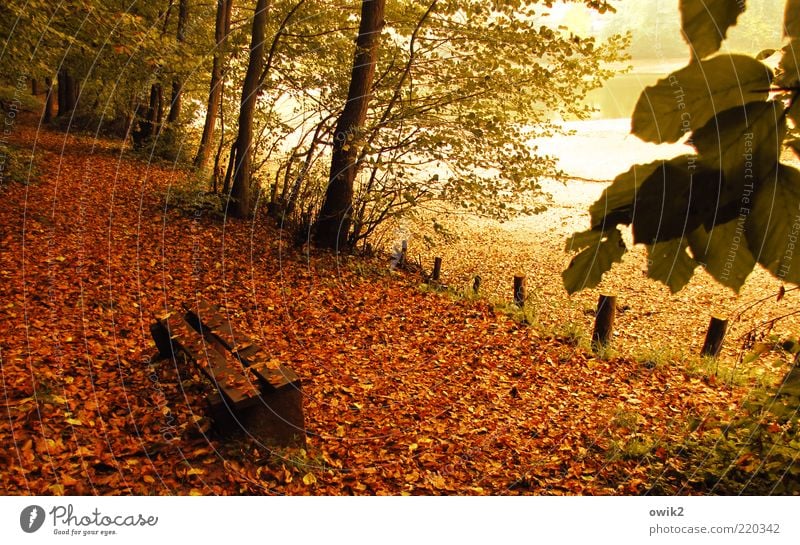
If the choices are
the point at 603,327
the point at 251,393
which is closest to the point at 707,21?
the point at 251,393

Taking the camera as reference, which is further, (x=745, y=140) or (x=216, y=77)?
(x=216, y=77)

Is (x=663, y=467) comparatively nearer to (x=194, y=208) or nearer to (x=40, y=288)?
(x=40, y=288)

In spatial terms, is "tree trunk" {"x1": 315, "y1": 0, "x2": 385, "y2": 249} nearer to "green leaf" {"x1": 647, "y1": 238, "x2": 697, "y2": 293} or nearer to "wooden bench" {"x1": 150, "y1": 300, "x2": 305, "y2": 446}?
"wooden bench" {"x1": 150, "y1": 300, "x2": 305, "y2": 446}

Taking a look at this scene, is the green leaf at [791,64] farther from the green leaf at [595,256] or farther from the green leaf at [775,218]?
the green leaf at [595,256]

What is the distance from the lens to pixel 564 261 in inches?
376

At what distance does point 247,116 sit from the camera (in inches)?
291

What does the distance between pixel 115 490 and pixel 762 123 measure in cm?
303

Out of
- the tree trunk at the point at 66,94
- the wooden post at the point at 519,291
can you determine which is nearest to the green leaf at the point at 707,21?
the wooden post at the point at 519,291

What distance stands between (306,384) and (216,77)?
7431 millimetres

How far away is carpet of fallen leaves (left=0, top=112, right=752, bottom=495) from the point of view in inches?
108

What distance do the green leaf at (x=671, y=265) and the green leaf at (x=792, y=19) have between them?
0.41 m

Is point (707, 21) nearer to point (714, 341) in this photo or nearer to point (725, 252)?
point (725, 252)

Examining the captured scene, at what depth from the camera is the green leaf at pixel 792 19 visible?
78cm

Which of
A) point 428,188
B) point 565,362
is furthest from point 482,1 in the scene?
point 565,362
